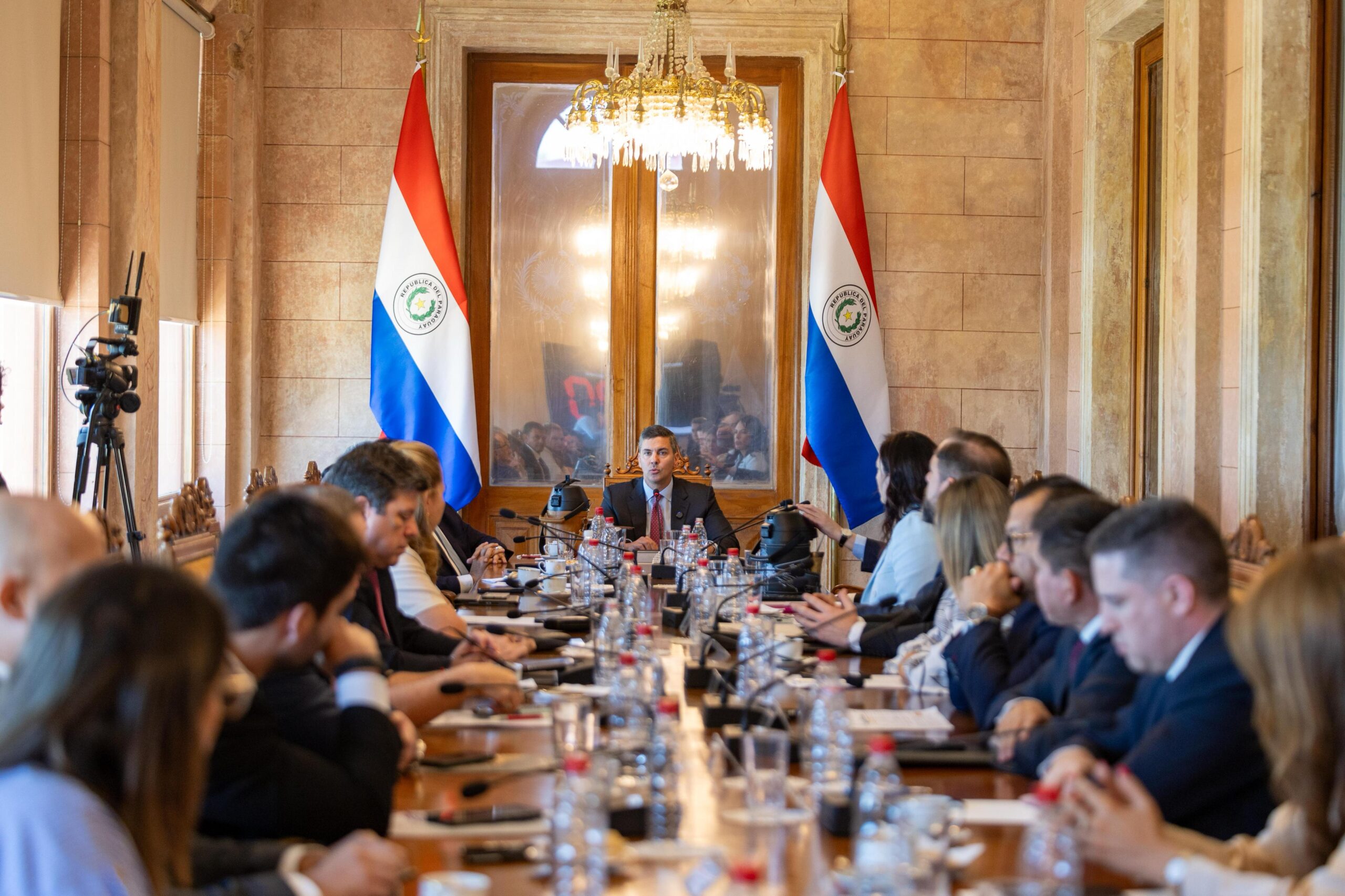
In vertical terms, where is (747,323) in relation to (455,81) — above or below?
below

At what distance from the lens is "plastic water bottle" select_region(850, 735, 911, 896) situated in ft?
5.31

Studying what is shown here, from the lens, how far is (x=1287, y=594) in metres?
1.73

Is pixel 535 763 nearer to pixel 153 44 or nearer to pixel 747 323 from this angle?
pixel 153 44

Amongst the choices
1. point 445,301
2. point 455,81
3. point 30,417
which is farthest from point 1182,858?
point 455,81

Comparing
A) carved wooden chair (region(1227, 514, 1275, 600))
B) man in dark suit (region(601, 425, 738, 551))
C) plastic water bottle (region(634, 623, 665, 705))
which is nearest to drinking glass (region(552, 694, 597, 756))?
plastic water bottle (region(634, 623, 665, 705))

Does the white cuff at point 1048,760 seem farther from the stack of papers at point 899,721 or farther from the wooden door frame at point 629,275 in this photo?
the wooden door frame at point 629,275

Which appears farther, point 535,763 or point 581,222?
point 581,222

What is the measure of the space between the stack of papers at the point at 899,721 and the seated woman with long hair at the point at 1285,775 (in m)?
0.96

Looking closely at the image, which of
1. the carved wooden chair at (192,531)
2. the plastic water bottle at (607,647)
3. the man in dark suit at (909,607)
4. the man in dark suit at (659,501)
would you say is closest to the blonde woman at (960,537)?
the man in dark suit at (909,607)

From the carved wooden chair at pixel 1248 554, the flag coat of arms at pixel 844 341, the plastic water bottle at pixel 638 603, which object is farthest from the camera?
the flag coat of arms at pixel 844 341

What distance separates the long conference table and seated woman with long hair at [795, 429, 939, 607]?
1583 mm

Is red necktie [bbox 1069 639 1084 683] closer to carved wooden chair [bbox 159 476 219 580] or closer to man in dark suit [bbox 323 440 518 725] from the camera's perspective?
man in dark suit [bbox 323 440 518 725]

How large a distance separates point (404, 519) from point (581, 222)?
15.1 ft

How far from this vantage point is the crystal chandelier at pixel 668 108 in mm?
5547
